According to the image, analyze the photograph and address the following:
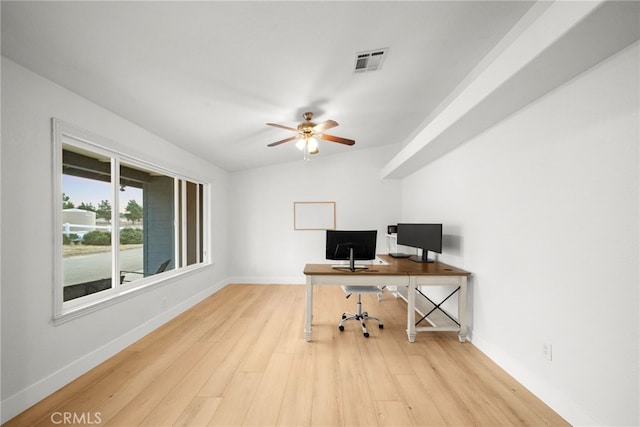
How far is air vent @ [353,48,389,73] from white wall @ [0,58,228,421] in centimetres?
249

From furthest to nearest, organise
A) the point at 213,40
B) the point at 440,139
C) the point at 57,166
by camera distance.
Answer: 1. the point at 440,139
2. the point at 57,166
3. the point at 213,40

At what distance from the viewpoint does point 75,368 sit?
6.93ft

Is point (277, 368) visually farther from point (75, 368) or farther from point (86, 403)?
point (75, 368)

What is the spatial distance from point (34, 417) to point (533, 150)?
13.8 ft

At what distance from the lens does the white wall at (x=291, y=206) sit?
17.7 feet

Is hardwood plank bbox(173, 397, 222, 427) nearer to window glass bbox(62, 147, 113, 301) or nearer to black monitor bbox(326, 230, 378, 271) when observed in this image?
window glass bbox(62, 147, 113, 301)

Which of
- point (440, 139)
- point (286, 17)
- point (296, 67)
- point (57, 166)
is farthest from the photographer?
point (440, 139)

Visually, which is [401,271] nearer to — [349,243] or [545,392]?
[349,243]

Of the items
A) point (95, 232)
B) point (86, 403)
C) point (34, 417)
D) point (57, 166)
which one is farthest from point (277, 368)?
point (57, 166)

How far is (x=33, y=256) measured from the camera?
5.96 ft

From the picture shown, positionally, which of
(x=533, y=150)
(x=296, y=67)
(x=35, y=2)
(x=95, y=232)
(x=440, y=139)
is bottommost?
(x=95, y=232)

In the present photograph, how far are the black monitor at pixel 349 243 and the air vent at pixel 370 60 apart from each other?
1751 millimetres

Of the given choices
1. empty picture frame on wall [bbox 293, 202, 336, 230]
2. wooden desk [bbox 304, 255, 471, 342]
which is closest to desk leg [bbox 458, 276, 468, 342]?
wooden desk [bbox 304, 255, 471, 342]

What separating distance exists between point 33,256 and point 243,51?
2169mm
